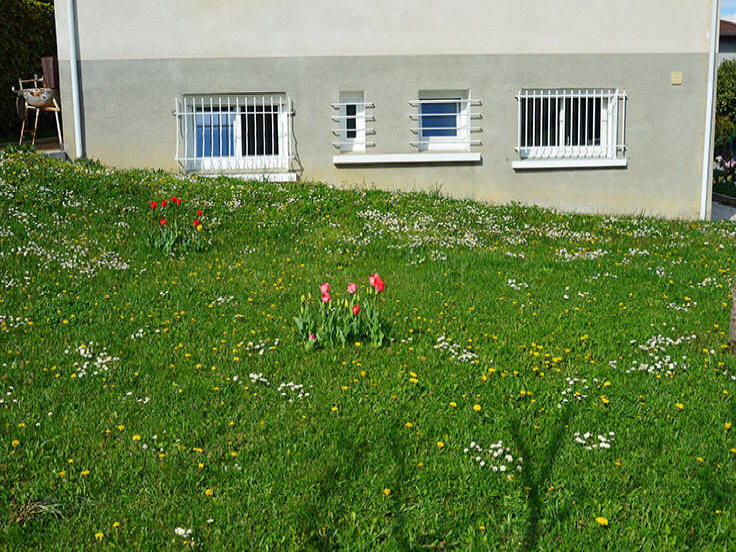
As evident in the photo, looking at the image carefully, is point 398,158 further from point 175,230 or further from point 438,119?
point 175,230

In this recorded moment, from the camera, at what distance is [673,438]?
4.15 meters

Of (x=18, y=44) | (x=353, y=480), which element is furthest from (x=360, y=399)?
(x=18, y=44)

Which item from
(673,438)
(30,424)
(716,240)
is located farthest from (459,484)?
(716,240)

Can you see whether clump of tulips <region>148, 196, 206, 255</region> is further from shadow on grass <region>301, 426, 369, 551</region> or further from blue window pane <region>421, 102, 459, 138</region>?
blue window pane <region>421, 102, 459, 138</region>

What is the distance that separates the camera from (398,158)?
41.2 feet

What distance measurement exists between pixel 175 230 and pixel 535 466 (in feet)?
18.2

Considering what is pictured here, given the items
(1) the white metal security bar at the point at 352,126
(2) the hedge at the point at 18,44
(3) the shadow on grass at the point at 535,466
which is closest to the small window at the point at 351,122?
(1) the white metal security bar at the point at 352,126

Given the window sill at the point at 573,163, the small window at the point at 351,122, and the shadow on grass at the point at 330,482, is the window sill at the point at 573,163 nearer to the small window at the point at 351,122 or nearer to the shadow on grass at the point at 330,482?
the small window at the point at 351,122

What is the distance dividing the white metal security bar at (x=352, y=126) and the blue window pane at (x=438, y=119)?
1.02m

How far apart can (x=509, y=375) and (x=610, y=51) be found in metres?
9.67

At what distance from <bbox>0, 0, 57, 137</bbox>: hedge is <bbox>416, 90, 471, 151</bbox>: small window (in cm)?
1105

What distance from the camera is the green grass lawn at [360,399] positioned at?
11.2 feet

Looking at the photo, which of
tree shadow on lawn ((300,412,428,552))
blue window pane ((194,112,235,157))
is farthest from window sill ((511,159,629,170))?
tree shadow on lawn ((300,412,428,552))

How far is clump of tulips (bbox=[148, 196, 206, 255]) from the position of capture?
26.5 feet
